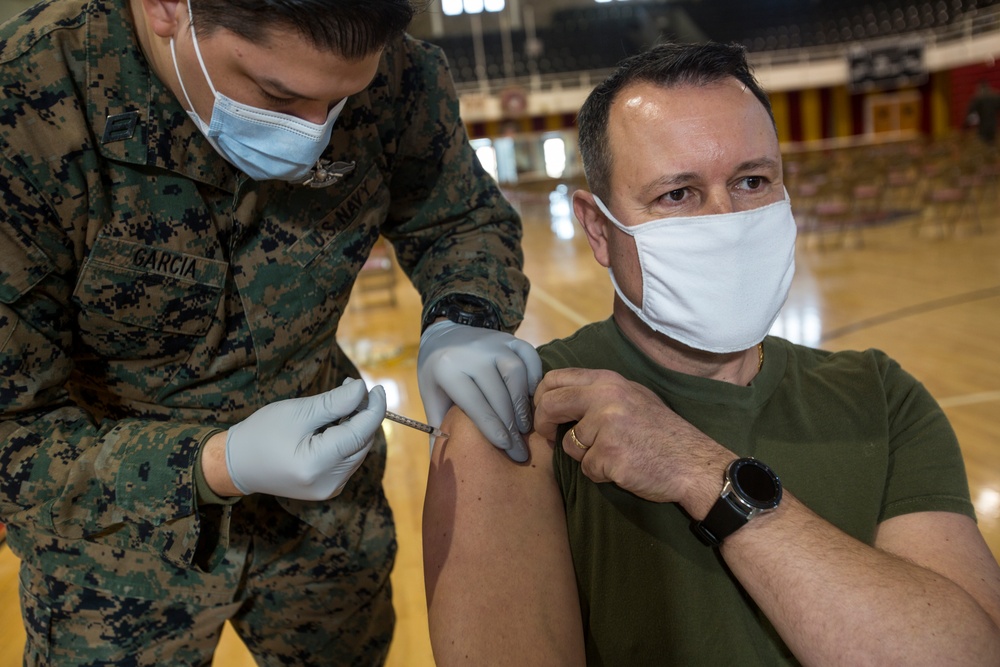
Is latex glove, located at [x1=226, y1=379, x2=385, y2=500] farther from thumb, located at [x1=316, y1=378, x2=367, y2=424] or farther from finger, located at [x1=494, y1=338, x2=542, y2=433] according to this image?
finger, located at [x1=494, y1=338, x2=542, y2=433]

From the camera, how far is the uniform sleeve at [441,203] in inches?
59.1


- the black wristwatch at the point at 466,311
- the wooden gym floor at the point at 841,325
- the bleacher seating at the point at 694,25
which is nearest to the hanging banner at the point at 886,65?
the bleacher seating at the point at 694,25

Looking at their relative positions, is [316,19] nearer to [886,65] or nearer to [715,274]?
[715,274]

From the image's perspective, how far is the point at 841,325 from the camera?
545 centimetres

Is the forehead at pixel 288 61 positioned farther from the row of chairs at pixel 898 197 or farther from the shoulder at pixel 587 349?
the row of chairs at pixel 898 197

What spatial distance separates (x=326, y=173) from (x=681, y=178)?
571 millimetres

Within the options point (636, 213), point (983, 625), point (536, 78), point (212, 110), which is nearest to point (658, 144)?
point (636, 213)

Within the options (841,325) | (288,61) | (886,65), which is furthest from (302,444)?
(886,65)

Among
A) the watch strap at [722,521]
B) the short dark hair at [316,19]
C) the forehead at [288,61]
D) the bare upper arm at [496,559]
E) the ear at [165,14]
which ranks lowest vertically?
the bare upper arm at [496,559]

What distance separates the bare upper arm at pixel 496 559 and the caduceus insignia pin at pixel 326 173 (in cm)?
44

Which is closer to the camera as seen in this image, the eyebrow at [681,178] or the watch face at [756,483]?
the watch face at [756,483]

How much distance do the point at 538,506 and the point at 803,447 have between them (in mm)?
420

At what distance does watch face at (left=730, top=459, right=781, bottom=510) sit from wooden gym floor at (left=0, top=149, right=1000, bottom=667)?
1.82 metres

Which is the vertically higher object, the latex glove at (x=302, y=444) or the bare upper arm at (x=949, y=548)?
the latex glove at (x=302, y=444)
